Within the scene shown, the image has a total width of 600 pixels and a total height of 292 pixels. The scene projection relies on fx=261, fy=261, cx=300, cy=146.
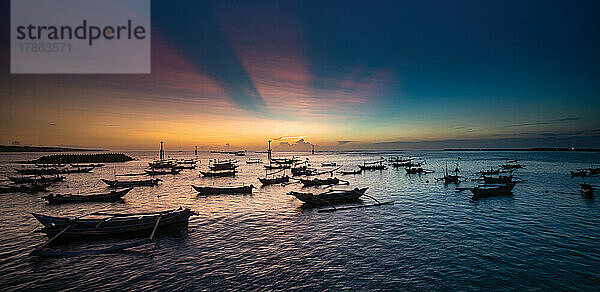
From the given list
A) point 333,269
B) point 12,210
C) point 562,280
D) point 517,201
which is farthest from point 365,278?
point 12,210

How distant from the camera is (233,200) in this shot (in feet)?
117

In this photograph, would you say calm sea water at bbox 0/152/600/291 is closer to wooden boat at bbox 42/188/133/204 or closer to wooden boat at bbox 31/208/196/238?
wooden boat at bbox 31/208/196/238

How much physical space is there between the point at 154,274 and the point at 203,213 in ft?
46.8

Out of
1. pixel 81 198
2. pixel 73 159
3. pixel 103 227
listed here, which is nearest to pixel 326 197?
pixel 103 227

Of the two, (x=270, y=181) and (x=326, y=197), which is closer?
(x=326, y=197)

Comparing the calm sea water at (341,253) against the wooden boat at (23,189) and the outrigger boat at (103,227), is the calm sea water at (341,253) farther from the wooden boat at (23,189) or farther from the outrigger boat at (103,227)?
the wooden boat at (23,189)

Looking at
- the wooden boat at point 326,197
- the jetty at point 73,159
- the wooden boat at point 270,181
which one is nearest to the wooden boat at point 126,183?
the wooden boat at point 270,181

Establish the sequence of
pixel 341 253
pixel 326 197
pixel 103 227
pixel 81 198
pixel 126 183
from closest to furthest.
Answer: pixel 341 253 < pixel 103 227 < pixel 326 197 < pixel 81 198 < pixel 126 183

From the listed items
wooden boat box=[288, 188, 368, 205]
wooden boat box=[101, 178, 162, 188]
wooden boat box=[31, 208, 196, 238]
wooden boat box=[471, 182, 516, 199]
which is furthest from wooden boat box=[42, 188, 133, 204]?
wooden boat box=[471, 182, 516, 199]

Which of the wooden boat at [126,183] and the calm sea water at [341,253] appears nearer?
the calm sea water at [341,253]

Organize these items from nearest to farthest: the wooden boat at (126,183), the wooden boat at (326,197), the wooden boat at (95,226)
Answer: the wooden boat at (95,226)
the wooden boat at (326,197)
the wooden boat at (126,183)

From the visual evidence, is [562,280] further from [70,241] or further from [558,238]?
[70,241]

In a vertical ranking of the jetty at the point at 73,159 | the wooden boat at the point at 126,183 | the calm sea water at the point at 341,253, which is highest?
the jetty at the point at 73,159

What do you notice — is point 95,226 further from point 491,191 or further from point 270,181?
point 491,191
